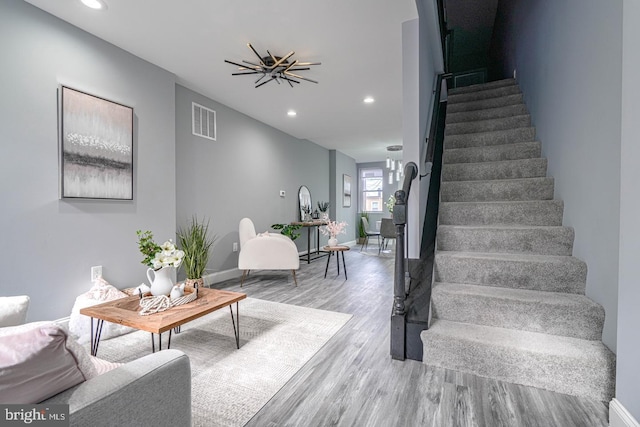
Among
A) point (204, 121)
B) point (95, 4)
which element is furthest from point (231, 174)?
point (95, 4)

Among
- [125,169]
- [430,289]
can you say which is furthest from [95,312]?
[430,289]

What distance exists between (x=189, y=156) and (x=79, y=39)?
5.30 feet

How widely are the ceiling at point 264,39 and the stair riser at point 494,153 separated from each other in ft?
4.04

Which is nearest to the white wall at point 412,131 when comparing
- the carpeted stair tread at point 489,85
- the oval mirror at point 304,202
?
the carpeted stair tread at point 489,85

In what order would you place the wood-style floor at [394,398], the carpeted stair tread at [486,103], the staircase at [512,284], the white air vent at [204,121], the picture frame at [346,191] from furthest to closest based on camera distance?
the picture frame at [346,191] → the white air vent at [204,121] → the carpeted stair tread at [486,103] → the staircase at [512,284] → the wood-style floor at [394,398]

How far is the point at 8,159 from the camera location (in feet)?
7.23

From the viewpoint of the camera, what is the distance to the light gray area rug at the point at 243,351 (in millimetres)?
1603

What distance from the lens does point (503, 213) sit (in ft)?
8.31

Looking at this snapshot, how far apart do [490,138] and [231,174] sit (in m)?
3.67

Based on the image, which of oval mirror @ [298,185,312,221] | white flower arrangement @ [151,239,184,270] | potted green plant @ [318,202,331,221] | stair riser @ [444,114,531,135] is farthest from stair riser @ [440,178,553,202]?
potted green plant @ [318,202,331,221]

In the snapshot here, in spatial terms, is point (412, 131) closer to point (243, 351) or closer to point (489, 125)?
point (489, 125)

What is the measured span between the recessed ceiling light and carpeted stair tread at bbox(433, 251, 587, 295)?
331cm

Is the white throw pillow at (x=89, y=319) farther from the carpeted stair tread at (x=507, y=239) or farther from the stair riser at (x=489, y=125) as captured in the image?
the stair riser at (x=489, y=125)

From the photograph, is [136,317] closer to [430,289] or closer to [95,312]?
[95,312]
